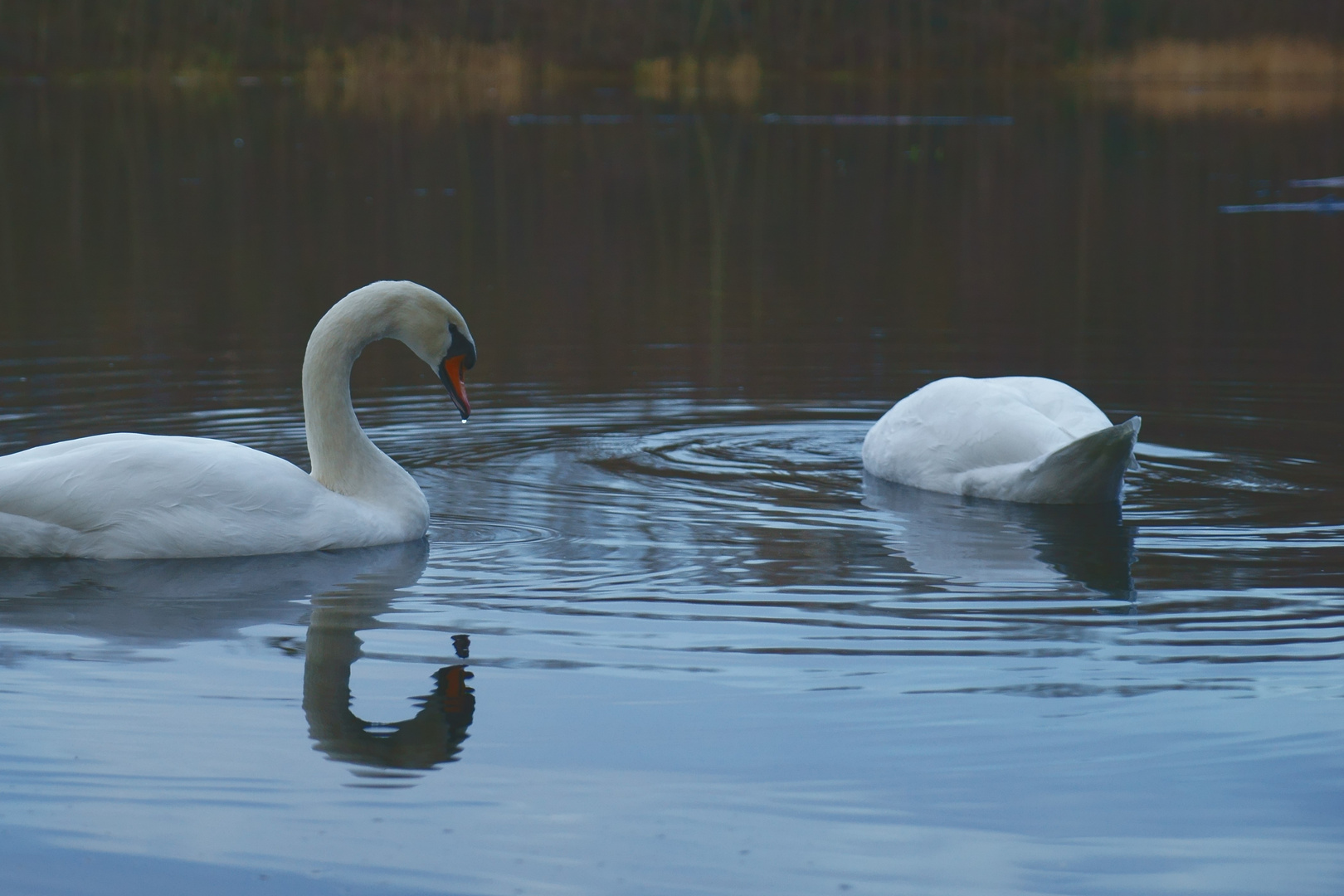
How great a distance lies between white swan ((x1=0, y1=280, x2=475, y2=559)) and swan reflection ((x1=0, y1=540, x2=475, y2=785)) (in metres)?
0.08

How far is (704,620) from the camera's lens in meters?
5.82

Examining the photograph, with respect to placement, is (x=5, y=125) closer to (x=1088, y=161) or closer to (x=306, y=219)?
(x=306, y=219)

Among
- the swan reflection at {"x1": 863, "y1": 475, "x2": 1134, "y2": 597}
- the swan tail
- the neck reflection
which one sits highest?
the swan tail

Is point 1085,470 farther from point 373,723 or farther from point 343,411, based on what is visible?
point 373,723

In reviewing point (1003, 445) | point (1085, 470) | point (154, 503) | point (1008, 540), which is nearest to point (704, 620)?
point (1008, 540)

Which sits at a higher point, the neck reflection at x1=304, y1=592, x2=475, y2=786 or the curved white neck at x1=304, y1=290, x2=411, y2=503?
the curved white neck at x1=304, y1=290, x2=411, y2=503

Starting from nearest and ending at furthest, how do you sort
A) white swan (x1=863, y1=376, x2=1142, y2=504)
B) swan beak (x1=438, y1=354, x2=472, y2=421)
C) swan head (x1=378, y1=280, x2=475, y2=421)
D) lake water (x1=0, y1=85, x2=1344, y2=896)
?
1. lake water (x1=0, y1=85, x2=1344, y2=896)
2. swan head (x1=378, y1=280, x2=475, y2=421)
3. swan beak (x1=438, y1=354, x2=472, y2=421)
4. white swan (x1=863, y1=376, x2=1142, y2=504)

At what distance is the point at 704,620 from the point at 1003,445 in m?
2.48

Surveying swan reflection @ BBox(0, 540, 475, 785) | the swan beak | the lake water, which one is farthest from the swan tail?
swan reflection @ BBox(0, 540, 475, 785)

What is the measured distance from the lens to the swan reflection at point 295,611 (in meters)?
4.66

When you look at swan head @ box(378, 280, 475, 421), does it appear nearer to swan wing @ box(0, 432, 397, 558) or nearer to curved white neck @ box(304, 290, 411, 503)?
curved white neck @ box(304, 290, 411, 503)

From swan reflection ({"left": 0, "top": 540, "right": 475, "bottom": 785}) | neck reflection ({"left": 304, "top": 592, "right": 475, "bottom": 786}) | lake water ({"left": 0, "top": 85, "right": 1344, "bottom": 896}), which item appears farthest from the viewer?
swan reflection ({"left": 0, "top": 540, "right": 475, "bottom": 785})

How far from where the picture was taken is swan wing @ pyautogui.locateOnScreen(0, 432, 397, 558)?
254 inches

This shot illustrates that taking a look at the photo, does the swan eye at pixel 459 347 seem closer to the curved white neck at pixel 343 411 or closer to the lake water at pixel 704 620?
the curved white neck at pixel 343 411
